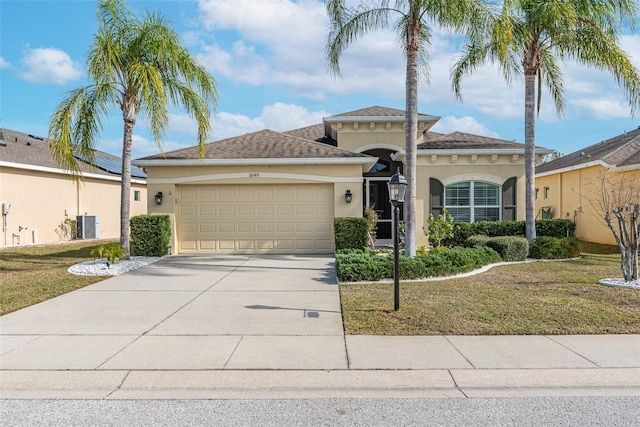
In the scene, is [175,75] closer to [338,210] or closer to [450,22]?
[338,210]

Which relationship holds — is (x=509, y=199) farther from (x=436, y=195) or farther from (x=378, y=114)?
(x=378, y=114)

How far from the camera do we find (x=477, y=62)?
14266 mm

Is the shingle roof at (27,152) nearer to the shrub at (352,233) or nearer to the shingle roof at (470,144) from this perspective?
the shrub at (352,233)

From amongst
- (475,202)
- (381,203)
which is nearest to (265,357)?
(475,202)

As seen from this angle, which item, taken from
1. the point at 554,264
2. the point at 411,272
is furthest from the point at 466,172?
the point at 411,272

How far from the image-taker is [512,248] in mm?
12688

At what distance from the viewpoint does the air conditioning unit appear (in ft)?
68.9

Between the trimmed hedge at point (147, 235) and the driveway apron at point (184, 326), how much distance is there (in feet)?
11.2

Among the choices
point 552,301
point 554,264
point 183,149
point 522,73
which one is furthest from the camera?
point 183,149

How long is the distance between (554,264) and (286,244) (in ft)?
25.8

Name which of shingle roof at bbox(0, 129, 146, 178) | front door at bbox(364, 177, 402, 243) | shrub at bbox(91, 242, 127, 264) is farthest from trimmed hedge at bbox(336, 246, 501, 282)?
shingle roof at bbox(0, 129, 146, 178)

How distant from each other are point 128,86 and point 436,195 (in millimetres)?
10267

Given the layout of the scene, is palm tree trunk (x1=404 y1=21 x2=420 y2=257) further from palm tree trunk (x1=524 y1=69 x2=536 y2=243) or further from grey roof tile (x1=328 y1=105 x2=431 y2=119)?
grey roof tile (x1=328 y1=105 x2=431 y2=119)

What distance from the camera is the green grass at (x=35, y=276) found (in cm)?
815
